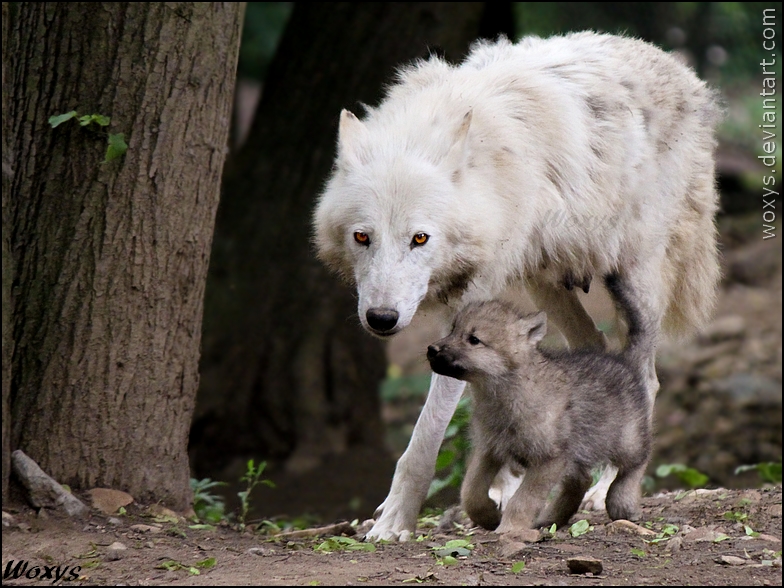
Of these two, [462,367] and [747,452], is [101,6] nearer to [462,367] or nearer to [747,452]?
[462,367]

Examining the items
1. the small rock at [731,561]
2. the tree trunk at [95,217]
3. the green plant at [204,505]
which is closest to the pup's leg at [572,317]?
the small rock at [731,561]

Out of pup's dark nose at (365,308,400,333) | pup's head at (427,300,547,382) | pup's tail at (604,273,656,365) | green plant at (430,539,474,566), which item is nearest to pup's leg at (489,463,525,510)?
pup's tail at (604,273,656,365)

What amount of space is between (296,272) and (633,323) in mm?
4433

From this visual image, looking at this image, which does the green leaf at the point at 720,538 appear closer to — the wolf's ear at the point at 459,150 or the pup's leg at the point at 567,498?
the pup's leg at the point at 567,498

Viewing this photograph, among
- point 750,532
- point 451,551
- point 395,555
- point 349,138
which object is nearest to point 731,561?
point 750,532

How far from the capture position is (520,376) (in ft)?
13.5

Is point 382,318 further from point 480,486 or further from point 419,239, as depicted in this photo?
point 480,486

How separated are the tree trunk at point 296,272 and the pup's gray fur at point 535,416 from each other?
4727 mm

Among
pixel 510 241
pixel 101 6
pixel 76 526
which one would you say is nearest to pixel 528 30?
pixel 510 241

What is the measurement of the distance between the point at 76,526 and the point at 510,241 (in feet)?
8.28

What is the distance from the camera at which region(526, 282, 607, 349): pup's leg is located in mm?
5918

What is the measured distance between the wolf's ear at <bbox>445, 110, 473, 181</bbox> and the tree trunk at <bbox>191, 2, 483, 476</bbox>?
4.13 m

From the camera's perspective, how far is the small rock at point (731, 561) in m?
3.66

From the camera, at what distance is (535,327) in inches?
Answer: 165
